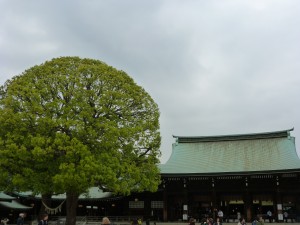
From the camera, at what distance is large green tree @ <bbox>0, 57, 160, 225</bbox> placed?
21688mm

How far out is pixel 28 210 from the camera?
40719 millimetres

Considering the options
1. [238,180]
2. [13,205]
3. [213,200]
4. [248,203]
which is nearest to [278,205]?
[248,203]

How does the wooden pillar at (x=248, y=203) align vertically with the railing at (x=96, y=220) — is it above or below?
above

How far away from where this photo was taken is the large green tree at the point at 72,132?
21.7 meters

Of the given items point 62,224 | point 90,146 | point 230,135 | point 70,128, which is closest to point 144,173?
point 90,146

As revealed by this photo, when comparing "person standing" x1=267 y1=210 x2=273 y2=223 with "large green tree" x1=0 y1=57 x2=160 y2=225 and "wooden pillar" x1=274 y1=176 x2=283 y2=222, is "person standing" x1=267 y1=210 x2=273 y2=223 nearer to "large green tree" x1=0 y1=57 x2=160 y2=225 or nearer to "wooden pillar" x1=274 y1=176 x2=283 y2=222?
"wooden pillar" x1=274 y1=176 x2=283 y2=222

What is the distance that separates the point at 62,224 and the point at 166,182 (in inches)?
404

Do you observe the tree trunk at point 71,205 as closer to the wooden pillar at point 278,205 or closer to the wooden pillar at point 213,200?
the wooden pillar at point 213,200

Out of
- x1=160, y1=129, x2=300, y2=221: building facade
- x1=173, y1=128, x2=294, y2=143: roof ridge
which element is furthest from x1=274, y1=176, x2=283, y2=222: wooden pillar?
x1=173, y1=128, x2=294, y2=143: roof ridge

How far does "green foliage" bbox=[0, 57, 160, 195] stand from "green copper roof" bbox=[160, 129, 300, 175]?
11.8 m

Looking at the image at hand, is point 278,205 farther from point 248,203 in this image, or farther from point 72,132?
point 72,132

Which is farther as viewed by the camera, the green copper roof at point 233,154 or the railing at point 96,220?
the green copper roof at point 233,154

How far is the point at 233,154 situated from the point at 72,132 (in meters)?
21.2

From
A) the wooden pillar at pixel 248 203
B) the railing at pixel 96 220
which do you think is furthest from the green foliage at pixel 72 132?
the wooden pillar at pixel 248 203
